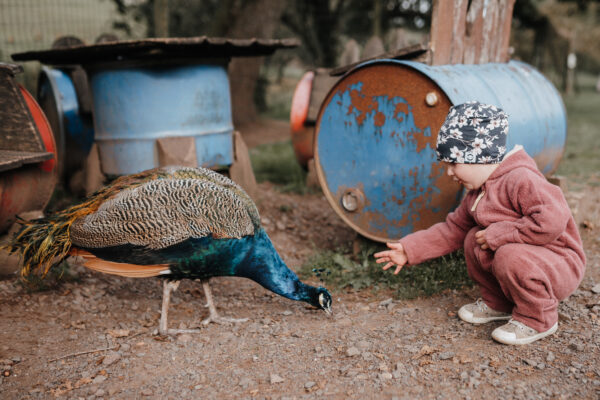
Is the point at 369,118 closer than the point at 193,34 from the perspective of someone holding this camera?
Yes

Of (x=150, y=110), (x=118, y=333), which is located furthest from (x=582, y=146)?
(x=118, y=333)

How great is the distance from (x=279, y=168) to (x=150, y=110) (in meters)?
3.09

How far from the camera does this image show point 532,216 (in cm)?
246

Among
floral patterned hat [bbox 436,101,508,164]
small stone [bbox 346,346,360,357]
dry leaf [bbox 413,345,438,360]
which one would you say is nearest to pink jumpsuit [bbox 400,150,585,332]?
floral patterned hat [bbox 436,101,508,164]

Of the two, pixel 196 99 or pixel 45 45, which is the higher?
pixel 45 45

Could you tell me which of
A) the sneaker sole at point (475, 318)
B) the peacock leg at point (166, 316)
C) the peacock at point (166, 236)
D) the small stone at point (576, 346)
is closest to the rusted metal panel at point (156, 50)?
the peacock at point (166, 236)

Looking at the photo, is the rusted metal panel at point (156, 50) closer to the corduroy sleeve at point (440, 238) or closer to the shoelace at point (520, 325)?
the corduroy sleeve at point (440, 238)

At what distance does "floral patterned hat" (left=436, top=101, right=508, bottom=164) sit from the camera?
8.54ft

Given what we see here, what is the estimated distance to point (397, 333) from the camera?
9.42ft

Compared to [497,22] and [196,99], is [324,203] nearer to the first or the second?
[196,99]

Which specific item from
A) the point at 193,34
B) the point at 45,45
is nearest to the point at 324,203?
the point at 45,45

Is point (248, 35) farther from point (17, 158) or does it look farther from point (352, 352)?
point (352, 352)

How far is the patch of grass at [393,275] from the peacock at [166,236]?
528 millimetres

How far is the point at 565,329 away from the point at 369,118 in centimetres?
185
